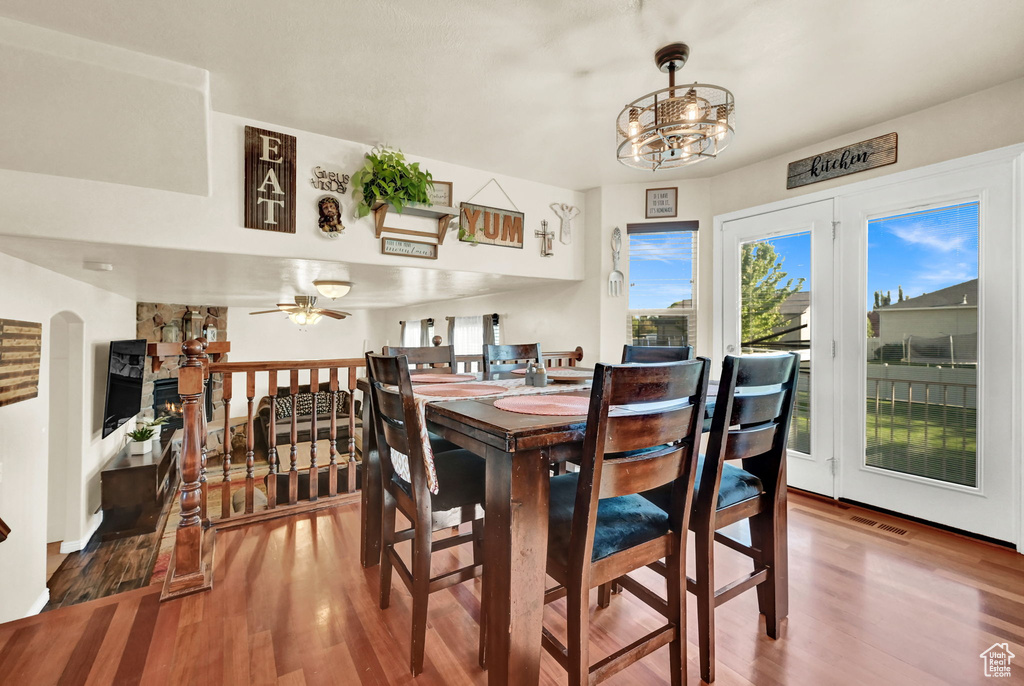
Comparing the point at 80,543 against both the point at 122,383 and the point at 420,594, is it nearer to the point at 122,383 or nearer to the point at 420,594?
the point at 122,383

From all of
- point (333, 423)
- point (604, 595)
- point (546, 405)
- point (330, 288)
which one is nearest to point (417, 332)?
point (330, 288)

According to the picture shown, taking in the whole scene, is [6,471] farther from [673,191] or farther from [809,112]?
[809,112]

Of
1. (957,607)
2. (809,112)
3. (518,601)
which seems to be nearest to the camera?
(518,601)

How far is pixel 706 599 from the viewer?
1315 mm

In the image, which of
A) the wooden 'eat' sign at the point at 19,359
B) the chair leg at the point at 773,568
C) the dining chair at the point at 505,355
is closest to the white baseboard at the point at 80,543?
A: the wooden 'eat' sign at the point at 19,359

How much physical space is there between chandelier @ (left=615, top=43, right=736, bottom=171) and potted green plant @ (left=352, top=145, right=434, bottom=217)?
60.3 inches

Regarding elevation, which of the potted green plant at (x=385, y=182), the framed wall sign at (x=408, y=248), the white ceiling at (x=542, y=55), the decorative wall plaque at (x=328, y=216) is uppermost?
the white ceiling at (x=542, y=55)

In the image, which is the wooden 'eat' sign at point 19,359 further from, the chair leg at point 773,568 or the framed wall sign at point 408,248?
the chair leg at point 773,568

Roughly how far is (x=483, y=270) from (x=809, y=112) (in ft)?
7.99

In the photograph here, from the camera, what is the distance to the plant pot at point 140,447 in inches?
200

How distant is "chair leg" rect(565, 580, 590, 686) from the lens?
1069 mm

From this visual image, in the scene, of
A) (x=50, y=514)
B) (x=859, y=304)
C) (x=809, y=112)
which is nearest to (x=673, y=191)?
(x=809, y=112)

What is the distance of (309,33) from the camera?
191 cm

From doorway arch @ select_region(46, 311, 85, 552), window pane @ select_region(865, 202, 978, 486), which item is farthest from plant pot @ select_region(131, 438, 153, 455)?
window pane @ select_region(865, 202, 978, 486)
